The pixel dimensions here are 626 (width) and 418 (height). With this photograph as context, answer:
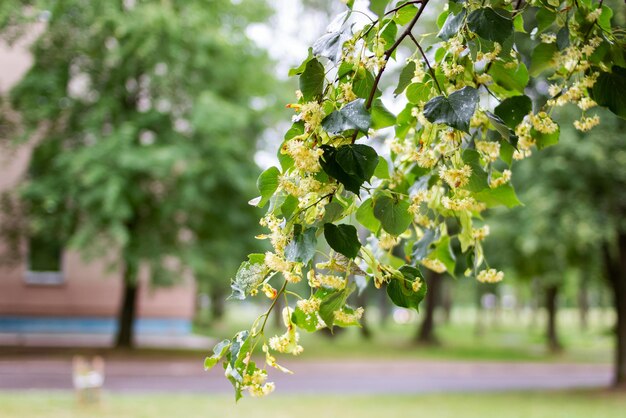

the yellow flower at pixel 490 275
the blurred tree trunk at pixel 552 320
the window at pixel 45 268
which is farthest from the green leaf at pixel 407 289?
the blurred tree trunk at pixel 552 320

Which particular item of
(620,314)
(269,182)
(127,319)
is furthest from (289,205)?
(127,319)

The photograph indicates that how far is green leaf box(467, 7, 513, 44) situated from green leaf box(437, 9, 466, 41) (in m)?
0.07

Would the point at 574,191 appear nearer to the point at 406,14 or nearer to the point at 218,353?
the point at 406,14

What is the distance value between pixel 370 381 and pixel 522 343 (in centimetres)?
1652

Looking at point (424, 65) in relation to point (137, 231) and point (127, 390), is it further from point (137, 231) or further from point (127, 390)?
point (137, 231)

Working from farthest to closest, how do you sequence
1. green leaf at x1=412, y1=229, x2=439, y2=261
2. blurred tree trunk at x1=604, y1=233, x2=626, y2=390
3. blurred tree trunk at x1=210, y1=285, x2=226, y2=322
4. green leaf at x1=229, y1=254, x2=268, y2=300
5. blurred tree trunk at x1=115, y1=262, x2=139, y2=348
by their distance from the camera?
1. blurred tree trunk at x1=210, y1=285, x2=226, y2=322
2. blurred tree trunk at x1=115, y1=262, x2=139, y2=348
3. blurred tree trunk at x1=604, y1=233, x2=626, y2=390
4. green leaf at x1=412, y1=229, x2=439, y2=261
5. green leaf at x1=229, y1=254, x2=268, y2=300

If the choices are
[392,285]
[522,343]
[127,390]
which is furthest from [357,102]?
[522,343]

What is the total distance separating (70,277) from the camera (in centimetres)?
2159

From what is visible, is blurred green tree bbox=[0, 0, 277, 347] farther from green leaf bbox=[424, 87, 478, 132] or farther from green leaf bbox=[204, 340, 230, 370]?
green leaf bbox=[424, 87, 478, 132]

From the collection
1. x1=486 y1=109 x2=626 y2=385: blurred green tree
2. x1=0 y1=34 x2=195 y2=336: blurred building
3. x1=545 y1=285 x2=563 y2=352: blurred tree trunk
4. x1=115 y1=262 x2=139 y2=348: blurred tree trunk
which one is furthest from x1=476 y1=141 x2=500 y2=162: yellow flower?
x1=545 y1=285 x2=563 y2=352: blurred tree trunk

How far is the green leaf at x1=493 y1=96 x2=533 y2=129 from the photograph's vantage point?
55.9 inches

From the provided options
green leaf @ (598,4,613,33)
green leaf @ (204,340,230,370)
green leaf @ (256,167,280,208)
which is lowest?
green leaf @ (204,340,230,370)

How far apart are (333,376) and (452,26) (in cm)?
1560

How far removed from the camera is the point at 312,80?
Answer: 1144 mm
